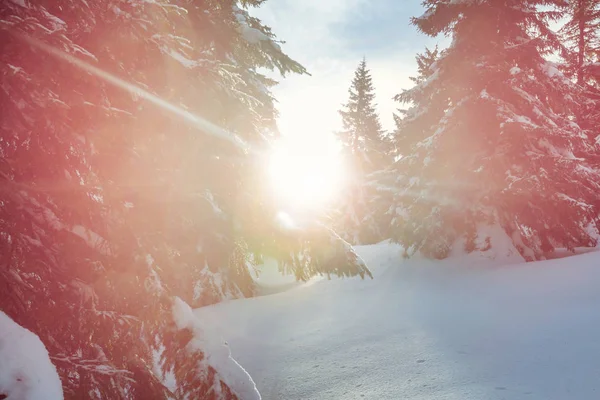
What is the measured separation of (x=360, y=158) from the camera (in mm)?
30672

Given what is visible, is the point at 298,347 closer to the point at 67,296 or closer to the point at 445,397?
the point at 445,397

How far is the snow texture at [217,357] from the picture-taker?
245 cm

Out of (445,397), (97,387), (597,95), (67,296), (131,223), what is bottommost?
(445,397)

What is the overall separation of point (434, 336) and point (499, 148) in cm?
645

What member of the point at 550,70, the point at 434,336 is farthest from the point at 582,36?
the point at 434,336

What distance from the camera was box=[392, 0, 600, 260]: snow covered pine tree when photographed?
8203mm

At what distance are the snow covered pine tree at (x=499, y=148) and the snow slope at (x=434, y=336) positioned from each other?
1351 mm

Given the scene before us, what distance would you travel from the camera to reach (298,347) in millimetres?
4973

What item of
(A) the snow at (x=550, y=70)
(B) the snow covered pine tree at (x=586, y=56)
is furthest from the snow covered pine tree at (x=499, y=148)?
(B) the snow covered pine tree at (x=586, y=56)

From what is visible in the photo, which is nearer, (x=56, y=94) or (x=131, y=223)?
(x=56, y=94)

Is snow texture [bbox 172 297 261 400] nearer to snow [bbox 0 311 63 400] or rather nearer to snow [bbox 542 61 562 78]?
snow [bbox 0 311 63 400]

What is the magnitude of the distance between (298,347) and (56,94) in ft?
14.1

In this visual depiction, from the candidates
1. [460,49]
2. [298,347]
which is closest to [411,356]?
[298,347]

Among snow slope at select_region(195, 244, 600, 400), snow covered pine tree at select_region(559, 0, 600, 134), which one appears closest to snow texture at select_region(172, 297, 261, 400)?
snow slope at select_region(195, 244, 600, 400)
